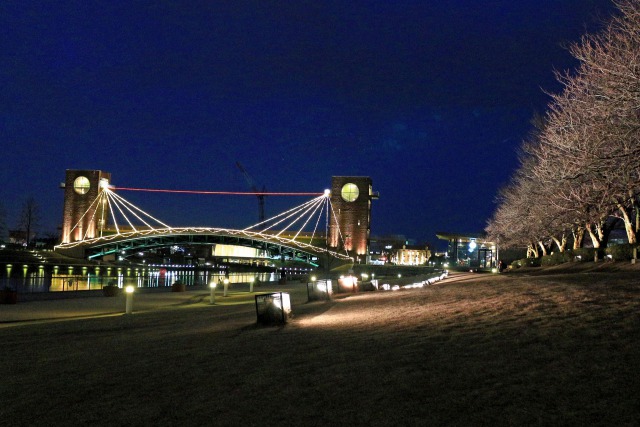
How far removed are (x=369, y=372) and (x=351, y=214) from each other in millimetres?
110653

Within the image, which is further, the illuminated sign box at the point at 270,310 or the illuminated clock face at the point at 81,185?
the illuminated clock face at the point at 81,185

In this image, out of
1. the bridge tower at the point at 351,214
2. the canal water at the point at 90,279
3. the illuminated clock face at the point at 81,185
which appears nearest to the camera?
the canal water at the point at 90,279

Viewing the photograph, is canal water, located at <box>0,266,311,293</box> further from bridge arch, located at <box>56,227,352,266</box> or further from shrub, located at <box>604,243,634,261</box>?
shrub, located at <box>604,243,634,261</box>

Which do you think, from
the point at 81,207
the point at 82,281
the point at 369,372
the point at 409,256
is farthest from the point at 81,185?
the point at 369,372

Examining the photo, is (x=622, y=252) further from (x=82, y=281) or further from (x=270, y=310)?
(x=82, y=281)

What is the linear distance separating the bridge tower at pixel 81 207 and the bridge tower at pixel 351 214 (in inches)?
2032

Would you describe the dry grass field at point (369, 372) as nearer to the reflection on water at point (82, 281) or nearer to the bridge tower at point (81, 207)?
the reflection on water at point (82, 281)

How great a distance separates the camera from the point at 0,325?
18.1 meters

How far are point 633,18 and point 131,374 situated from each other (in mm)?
21032

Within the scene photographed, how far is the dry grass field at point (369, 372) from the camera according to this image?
19.2 feet

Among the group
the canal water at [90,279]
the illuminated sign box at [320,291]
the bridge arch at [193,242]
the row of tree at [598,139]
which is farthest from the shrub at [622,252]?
the bridge arch at [193,242]

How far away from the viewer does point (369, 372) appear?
24.8 feet

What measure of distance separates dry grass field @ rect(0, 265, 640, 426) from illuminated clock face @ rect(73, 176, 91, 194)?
128934 millimetres

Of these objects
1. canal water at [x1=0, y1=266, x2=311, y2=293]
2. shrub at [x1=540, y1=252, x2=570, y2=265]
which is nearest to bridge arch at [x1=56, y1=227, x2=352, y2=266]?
canal water at [x1=0, y1=266, x2=311, y2=293]
